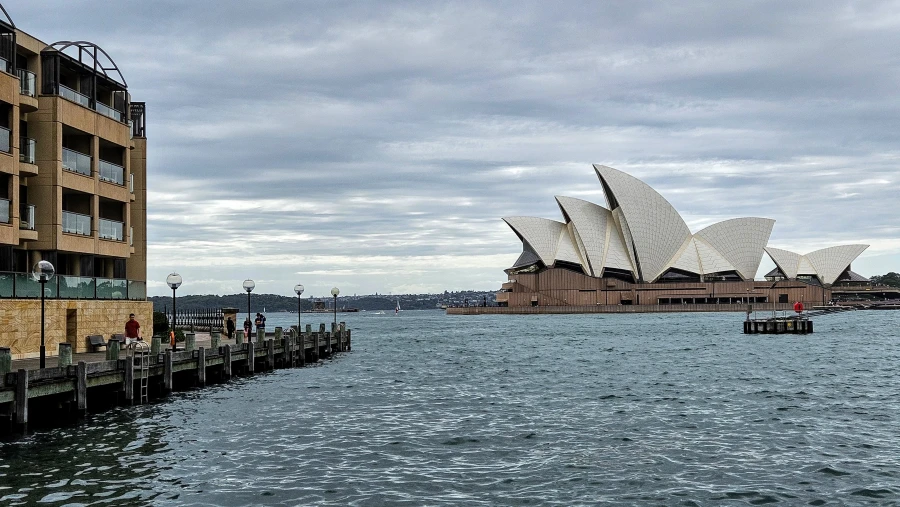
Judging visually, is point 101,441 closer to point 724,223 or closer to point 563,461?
point 563,461

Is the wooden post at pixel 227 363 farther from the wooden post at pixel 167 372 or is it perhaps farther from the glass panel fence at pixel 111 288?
the glass panel fence at pixel 111 288

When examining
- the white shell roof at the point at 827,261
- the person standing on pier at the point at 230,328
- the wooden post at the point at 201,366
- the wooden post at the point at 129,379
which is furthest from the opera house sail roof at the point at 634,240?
the wooden post at the point at 129,379

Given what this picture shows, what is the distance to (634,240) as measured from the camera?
13712 cm

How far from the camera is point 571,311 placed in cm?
14812

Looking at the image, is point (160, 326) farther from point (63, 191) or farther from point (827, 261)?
point (827, 261)

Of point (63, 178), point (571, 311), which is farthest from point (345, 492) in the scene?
point (571, 311)

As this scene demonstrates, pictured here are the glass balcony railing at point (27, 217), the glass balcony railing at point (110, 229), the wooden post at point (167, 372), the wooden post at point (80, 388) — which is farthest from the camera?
the glass balcony railing at point (110, 229)

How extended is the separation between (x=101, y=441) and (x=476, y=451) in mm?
8301

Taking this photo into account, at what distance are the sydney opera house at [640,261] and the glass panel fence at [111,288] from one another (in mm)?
103909

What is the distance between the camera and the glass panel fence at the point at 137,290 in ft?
117

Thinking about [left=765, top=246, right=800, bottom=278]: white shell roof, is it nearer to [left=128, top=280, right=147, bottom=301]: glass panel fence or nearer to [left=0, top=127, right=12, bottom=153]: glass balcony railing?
[left=128, top=280, right=147, bottom=301]: glass panel fence

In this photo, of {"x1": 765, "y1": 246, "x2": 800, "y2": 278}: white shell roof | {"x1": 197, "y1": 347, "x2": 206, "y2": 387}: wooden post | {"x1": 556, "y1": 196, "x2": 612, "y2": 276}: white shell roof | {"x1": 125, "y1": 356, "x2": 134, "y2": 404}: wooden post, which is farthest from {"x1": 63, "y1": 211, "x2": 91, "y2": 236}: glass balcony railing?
{"x1": 765, "y1": 246, "x2": 800, "y2": 278}: white shell roof

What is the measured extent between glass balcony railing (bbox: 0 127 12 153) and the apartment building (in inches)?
1.3

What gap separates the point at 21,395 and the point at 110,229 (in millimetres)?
17015
